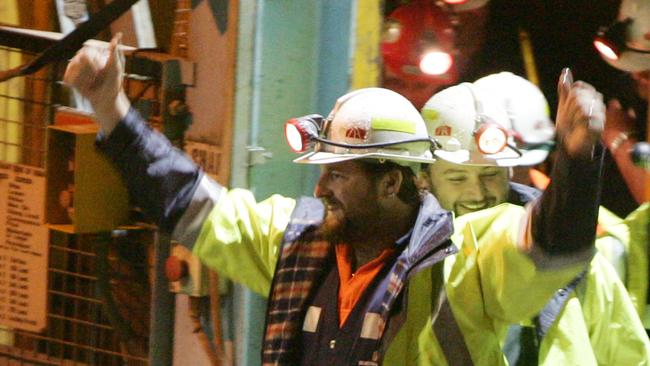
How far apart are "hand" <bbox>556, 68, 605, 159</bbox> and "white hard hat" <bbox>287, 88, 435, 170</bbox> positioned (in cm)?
74

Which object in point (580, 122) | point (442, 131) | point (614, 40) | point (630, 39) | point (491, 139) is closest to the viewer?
point (580, 122)

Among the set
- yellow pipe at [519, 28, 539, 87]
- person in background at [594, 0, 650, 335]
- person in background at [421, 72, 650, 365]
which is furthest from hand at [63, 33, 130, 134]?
yellow pipe at [519, 28, 539, 87]

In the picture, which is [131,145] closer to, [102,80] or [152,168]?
[152,168]

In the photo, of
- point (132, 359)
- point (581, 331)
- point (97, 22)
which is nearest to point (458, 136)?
point (581, 331)

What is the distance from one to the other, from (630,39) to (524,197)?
0.96 meters

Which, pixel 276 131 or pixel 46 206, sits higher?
pixel 276 131

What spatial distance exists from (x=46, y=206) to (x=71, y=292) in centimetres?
60

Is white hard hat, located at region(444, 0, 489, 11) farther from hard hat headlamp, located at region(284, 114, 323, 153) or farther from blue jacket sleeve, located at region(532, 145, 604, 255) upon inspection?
blue jacket sleeve, located at region(532, 145, 604, 255)

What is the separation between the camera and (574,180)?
3.26 m

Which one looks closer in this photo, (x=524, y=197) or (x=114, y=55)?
(x=114, y=55)

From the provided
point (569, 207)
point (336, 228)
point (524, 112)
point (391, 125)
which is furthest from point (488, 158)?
point (569, 207)

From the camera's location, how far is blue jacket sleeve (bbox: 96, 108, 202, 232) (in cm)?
401

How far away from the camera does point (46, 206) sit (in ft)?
19.1

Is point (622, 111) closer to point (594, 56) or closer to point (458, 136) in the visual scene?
point (594, 56)
